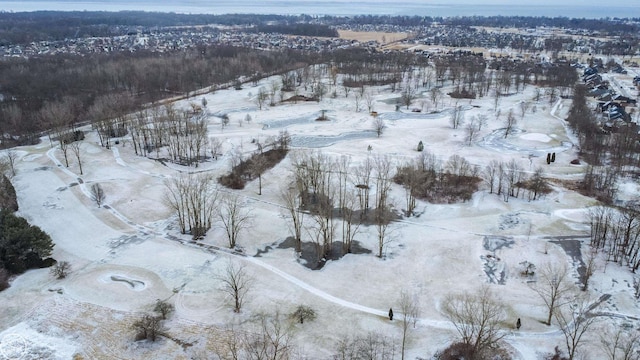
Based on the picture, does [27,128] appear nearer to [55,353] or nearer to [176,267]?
[176,267]

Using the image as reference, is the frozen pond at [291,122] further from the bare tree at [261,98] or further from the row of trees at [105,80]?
the row of trees at [105,80]

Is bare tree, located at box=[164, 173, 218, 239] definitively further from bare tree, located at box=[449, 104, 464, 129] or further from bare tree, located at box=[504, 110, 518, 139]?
bare tree, located at box=[504, 110, 518, 139]

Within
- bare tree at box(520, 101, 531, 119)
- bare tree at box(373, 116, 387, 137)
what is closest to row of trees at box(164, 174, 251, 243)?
bare tree at box(373, 116, 387, 137)

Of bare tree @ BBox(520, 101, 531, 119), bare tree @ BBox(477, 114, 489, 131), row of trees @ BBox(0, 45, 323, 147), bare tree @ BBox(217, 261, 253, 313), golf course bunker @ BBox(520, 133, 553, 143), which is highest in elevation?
row of trees @ BBox(0, 45, 323, 147)

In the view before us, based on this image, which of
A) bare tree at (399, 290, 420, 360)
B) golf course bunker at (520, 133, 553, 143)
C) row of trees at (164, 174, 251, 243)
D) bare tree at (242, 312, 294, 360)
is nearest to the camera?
bare tree at (242, 312, 294, 360)

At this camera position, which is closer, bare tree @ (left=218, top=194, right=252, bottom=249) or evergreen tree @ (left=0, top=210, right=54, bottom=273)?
evergreen tree @ (left=0, top=210, right=54, bottom=273)

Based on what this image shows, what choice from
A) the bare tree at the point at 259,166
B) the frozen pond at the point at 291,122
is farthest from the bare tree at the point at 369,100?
the bare tree at the point at 259,166

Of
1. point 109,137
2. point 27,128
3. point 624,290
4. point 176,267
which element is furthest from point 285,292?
point 27,128
